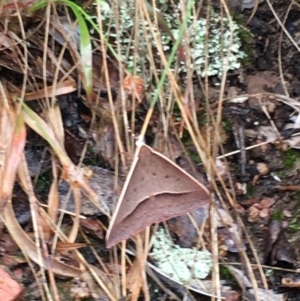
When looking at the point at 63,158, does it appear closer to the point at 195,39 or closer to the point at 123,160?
the point at 123,160

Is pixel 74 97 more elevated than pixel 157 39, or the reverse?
pixel 157 39

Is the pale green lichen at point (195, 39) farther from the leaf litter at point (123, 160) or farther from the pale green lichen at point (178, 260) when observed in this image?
the pale green lichen at point (178, 260)

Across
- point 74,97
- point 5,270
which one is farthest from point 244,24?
point 5,270

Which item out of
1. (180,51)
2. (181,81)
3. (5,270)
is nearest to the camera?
(5,270)

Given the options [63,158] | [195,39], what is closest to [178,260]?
[63,158]

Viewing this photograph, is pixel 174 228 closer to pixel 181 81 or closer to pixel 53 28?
pixel 181 81

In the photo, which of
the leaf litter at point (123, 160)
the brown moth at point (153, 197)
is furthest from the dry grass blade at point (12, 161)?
the brown moth at point (153, 197)
